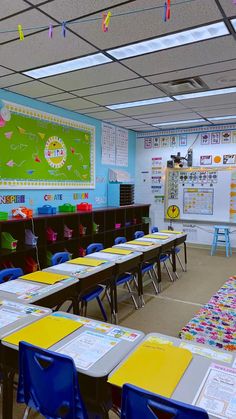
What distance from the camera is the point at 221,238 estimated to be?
7.17m

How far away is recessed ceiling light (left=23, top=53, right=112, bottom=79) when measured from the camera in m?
3.36

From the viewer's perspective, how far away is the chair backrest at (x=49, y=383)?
138 centimetres

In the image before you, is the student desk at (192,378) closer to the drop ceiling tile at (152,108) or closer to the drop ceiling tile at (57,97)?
the drop ceiling tile at (57,97)

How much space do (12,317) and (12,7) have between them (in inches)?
87.7

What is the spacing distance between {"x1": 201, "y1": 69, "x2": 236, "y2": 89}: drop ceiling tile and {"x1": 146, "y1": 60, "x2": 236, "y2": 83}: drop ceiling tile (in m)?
0.12

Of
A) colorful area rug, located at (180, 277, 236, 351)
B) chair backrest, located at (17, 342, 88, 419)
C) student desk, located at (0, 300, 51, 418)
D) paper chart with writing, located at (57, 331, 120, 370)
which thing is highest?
student desk, located at (0, 300, 51, 418)

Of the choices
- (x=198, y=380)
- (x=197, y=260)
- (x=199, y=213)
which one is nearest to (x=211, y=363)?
(x=198, y=380)

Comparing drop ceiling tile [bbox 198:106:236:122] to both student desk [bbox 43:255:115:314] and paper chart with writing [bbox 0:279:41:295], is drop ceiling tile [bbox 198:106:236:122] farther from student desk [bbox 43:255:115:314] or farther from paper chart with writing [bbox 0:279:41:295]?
paper chart with writing [bbox 0:279:41:295]

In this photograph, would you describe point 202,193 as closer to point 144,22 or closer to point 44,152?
point 44,152

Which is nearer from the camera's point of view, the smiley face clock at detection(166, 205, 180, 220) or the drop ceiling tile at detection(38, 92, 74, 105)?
the drop ceiling tile at detection(38, 92, 74, 105)

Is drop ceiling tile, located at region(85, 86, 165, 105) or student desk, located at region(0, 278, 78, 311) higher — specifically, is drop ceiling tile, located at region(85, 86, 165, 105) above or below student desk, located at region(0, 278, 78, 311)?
above

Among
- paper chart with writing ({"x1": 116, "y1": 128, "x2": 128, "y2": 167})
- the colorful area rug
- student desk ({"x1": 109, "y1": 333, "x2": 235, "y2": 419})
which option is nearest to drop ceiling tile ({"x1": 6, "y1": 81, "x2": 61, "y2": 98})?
paper chart with writing ({"x1": 116, "y1": 128, "x2": 128, "y2": 167})

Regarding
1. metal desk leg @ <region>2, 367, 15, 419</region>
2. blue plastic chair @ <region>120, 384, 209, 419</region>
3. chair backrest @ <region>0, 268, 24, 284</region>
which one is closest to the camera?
blue plastic chair @ <region>120, 384, 209, 419</region>

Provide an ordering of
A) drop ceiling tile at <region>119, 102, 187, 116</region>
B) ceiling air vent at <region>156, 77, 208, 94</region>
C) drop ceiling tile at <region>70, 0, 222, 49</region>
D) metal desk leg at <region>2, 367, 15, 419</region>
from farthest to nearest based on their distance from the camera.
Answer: drop ceiling tile at <region>119, 102, 187, 116</region> → ceiling air vent at <region>156, 77, 208, 94</region> → drop ceiling tile at <region>70, 0, 222, 49</region> → metal desk leg at <region>2, 367, 15, 419</region>
